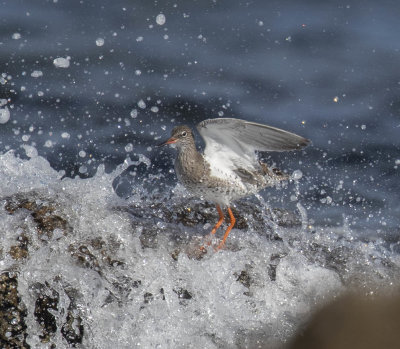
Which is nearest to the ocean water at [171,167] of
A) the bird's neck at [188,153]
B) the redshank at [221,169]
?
the redshank at [221,169]

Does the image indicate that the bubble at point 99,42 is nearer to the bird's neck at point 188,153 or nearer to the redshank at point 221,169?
the redshank at point 221,169

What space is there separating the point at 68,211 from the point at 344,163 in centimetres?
403

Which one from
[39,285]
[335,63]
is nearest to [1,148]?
[39,285]

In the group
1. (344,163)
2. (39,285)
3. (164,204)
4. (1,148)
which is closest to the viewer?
(39,285)

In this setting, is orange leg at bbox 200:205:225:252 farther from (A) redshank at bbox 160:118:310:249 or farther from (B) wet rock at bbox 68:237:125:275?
(B) wet rock at bbox 68:237:125:275

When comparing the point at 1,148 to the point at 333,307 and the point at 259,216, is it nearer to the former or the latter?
the point at 259,216

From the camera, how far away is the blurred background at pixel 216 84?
7.57m

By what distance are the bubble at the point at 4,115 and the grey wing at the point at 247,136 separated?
3.51m

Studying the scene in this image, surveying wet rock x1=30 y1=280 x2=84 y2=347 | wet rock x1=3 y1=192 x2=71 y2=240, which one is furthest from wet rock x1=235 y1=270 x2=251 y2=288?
wet rock x1=3 y1=192 x2=71 y2=240

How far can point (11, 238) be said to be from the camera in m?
4.75

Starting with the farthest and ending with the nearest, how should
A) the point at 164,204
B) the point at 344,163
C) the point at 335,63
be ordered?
the point at 335,63
the point at 344,163
the point at 164,204

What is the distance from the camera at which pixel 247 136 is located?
203 inches

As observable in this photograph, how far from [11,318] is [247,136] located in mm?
2307

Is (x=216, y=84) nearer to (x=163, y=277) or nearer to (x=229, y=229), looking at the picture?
(x=229, y=229)
